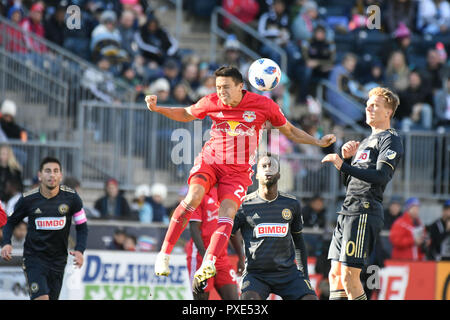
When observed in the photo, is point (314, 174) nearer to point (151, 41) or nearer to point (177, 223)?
point (151, 41)

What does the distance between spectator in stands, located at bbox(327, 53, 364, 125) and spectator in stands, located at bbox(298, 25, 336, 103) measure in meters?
0.23

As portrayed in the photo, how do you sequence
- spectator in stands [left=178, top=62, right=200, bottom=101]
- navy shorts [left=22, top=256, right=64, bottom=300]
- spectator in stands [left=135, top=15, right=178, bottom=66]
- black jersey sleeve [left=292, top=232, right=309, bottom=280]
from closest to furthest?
Result: 1. black jersey sleeve [left=292, top=232, right=309, bottom=280]
2. navy shorts [left=22, top=256, right=64, bottom=300]
3. spectator in stands [left=178, top=62, right=200, bottom=101]
4. spectator in stands [left=135, top=15, right=178, bottom=66]

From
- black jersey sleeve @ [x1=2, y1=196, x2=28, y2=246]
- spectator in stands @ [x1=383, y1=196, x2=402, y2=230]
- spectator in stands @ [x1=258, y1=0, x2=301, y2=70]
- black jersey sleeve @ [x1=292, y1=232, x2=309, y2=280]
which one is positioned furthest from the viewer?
spectator in stands @ [x1=258, y1=0, x2=301, y2=70]

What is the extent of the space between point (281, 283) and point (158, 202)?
6.05 m

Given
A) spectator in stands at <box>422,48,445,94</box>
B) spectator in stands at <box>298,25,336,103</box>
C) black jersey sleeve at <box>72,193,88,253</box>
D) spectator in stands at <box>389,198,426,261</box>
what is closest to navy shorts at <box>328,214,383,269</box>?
black jersey sleeve at <box>72,193,88,253</box>

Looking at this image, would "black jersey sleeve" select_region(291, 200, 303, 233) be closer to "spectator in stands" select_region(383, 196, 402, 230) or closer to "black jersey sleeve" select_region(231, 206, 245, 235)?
"black jersey sleeve" select_region(231, 206, 245, 235)

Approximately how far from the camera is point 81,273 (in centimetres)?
1310

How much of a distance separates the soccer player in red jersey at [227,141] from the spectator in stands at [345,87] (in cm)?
862

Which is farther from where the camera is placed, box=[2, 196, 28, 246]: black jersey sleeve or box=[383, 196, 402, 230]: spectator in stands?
box=[383, 196, 402, 230]: spectator in stands

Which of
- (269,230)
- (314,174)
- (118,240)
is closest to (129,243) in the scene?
(118,240)

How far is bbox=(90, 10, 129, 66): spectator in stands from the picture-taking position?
54.6 ft

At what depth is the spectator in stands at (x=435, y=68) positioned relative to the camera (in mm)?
19141

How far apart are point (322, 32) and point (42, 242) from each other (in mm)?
10207

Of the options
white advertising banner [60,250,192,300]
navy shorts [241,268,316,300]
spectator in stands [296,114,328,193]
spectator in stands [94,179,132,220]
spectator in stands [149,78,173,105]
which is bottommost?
white advertising banner [60,250,192,300]
